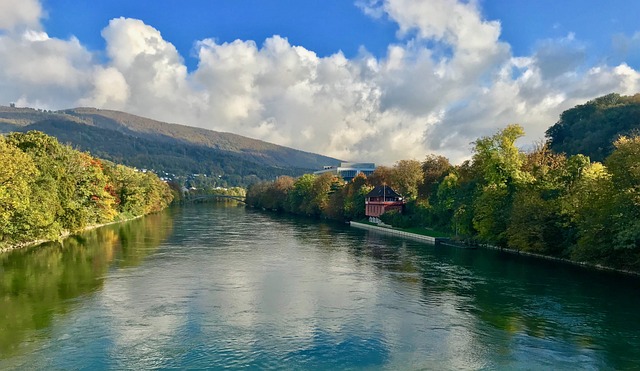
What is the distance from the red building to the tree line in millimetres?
2535

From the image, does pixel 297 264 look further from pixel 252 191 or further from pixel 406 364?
pixel 252 191

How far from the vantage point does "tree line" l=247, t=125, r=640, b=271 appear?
139 feet

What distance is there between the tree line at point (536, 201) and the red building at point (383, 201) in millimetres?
2535

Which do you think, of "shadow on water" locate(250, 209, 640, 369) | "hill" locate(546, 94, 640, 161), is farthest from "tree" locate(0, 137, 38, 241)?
"hill" locate(546, 94, 640, 161)

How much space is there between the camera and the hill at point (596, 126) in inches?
4257

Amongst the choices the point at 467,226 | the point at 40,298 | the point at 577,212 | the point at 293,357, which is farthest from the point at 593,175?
the point at 40,298

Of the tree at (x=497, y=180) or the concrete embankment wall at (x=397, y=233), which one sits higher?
the tree at (x=497, y=180)

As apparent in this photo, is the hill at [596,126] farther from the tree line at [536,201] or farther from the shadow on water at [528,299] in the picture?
the shadow on water at [528,299]

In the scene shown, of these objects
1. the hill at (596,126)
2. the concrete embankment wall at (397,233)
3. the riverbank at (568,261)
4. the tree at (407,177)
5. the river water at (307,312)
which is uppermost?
the hill at (596,126)

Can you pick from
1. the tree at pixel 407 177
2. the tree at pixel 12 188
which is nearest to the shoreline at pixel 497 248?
the tree at pixel 407 177

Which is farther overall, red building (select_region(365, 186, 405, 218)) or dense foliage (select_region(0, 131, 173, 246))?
red building (select_region(365, 186, 405, 218))

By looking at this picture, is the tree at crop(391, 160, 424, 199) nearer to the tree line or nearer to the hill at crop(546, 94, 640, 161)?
the tree line

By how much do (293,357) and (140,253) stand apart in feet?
118

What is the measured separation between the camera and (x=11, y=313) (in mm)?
28953
